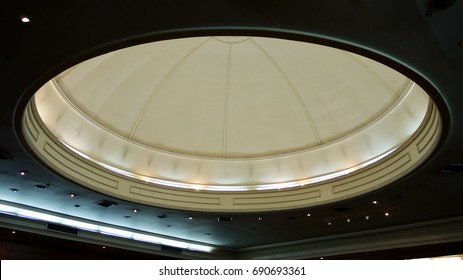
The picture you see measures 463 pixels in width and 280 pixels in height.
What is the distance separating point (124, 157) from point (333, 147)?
16.1 feet

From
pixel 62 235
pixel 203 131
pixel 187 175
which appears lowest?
pixel 62 235

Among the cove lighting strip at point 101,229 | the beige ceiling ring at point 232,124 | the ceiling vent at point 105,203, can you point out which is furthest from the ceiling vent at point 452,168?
the cove lighting strip at point 101,229

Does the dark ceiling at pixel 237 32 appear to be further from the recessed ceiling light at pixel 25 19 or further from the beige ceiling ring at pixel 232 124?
the beige ceiling ring at pixel 232 124

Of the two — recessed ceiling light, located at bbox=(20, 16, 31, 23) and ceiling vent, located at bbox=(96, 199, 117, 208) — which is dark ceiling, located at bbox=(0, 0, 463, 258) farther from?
ceiling vent, located at bbox=(96, 199, 117, 208)

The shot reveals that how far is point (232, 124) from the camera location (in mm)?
9305

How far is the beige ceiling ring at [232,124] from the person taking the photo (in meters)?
7.45

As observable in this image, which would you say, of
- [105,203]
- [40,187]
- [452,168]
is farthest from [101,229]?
[452,168]

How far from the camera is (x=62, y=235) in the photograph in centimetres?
1009

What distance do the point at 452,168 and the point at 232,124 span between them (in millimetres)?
4740

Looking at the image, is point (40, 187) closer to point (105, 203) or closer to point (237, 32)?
point (105, 203)

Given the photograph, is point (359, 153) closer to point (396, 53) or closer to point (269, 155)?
point (269, 155)

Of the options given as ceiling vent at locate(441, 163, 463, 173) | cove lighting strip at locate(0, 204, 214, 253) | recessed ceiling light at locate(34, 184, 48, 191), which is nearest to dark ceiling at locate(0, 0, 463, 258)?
ceiling vent at locate(441, 163, 463, 173)

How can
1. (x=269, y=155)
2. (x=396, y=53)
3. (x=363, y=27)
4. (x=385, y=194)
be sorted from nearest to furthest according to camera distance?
(x=363, y=27) < (x=396, y=53) < (x=385, y=194) < (x=269, y=155)

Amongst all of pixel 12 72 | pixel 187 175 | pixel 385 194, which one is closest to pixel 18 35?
pixel 12 72
